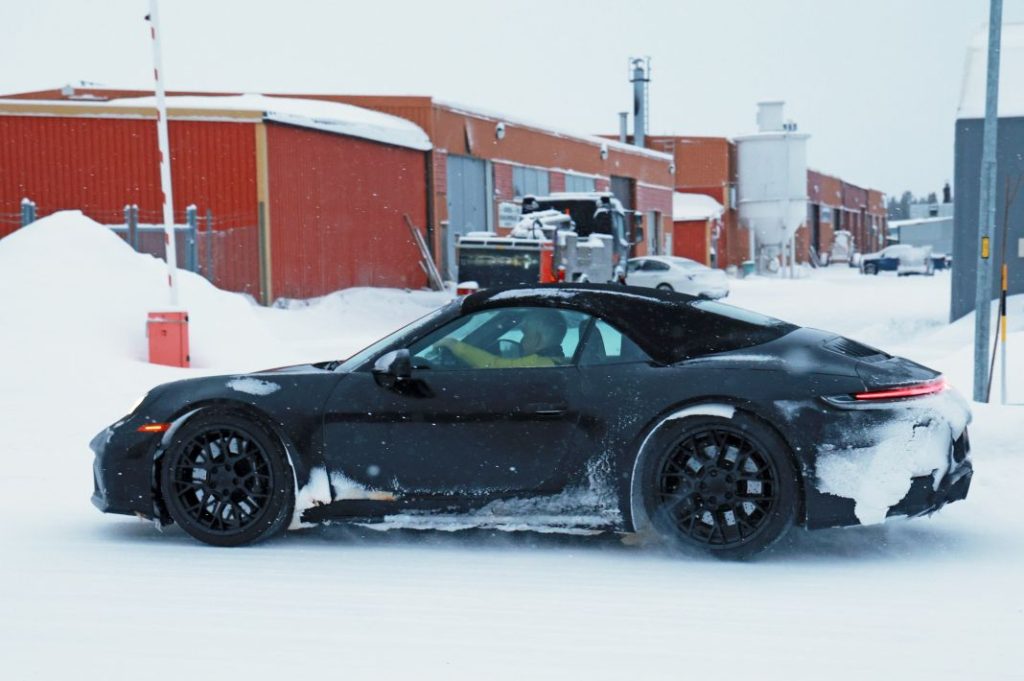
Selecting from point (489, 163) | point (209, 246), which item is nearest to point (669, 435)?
point (209, 246)

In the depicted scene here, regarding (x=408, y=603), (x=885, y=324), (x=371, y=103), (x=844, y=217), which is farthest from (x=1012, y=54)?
(x=844, y=217)

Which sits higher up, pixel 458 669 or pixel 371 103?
pixel 371 103

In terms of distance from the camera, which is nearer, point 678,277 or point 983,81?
point 983,81

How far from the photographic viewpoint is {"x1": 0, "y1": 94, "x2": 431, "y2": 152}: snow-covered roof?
79.6ft

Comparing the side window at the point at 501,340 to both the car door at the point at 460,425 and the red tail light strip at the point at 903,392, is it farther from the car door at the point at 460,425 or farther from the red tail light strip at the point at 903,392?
the red tail light strip at the point at 903,392

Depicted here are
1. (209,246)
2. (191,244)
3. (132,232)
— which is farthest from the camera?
(209,246)

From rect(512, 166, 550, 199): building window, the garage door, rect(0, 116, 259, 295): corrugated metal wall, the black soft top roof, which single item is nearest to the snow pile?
rect(0, 116, 259, 295): corrugated metal wall

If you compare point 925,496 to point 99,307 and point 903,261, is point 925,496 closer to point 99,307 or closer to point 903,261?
point 99,307

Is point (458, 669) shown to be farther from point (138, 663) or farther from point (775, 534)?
point (775, 534)

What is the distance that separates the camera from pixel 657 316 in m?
5.69

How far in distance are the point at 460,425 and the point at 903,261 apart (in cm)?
5836

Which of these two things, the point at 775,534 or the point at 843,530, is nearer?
the point at 775,534

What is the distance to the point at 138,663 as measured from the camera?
159 inches

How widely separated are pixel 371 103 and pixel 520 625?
30067mm
